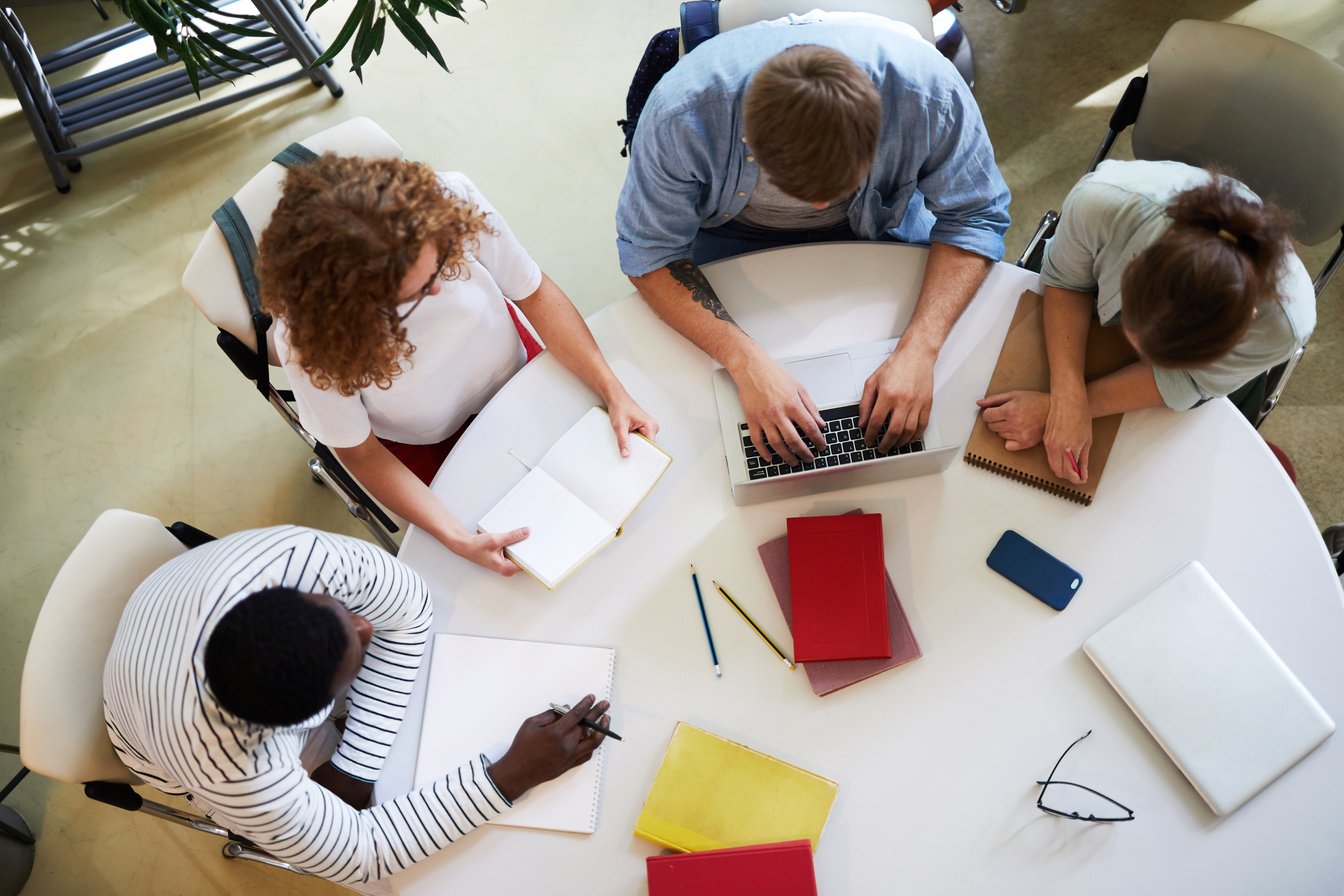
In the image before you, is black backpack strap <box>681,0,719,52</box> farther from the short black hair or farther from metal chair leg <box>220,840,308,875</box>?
metal chair leg <box>220,840,308,875</box>

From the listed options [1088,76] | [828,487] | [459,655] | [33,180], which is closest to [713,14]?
[828,487]

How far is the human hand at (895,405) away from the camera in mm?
1308

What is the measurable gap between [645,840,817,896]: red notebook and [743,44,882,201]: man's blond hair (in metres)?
0.90

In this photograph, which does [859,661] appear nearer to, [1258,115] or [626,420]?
[626,420]

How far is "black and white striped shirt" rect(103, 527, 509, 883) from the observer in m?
1.12

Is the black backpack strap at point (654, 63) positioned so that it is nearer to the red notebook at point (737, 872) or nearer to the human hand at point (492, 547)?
the human hand at point (492, 547)

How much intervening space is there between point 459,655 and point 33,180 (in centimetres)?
249

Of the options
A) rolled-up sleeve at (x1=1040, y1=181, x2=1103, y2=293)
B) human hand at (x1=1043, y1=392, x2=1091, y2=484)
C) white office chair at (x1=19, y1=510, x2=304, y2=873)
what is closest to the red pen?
human hand at (x1=1043, y1=392, x2=1091, y2=484)

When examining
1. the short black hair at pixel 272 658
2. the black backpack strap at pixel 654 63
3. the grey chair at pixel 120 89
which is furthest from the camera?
the grey chair at pixel 120 89

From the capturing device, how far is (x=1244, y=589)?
4.15 ft

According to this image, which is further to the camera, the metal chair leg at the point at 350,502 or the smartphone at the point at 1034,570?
the metal chair leg at the point at 350,502

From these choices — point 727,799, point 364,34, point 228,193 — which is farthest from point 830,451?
point 228,193

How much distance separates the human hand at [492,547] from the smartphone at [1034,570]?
0.71 metres

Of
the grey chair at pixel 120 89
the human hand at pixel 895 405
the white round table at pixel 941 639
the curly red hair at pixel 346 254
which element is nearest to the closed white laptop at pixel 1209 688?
the white round table at pixel 941 639
